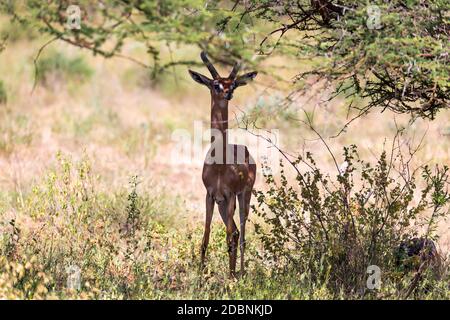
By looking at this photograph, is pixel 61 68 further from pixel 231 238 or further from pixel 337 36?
pixel 337 36

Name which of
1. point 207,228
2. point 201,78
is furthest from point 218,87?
point 207,228

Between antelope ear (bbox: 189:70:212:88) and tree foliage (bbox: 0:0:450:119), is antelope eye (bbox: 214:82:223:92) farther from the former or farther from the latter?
tree foliage (bbox: 0:0:450:119)

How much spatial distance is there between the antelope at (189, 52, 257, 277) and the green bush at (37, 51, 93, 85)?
40.5ft

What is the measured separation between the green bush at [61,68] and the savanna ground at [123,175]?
42 mm

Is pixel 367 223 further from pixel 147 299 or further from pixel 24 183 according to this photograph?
pixel 24 183

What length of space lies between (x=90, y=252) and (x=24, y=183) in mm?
3660

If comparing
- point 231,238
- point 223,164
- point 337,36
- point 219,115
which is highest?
point 337,36

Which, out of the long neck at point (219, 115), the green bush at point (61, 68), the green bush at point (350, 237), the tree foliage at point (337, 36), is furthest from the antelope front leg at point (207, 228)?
the green bush at point (61, 68)

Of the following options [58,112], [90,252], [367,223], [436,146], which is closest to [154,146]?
[58,112]

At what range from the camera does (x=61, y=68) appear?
2086 cm

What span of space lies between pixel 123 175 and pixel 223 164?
173 inches

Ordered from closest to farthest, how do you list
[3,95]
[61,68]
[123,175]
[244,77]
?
[244,77], [123,175], [3,95], [61,68]

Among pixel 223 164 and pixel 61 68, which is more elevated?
pixel 61 68

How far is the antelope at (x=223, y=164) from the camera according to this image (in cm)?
810
